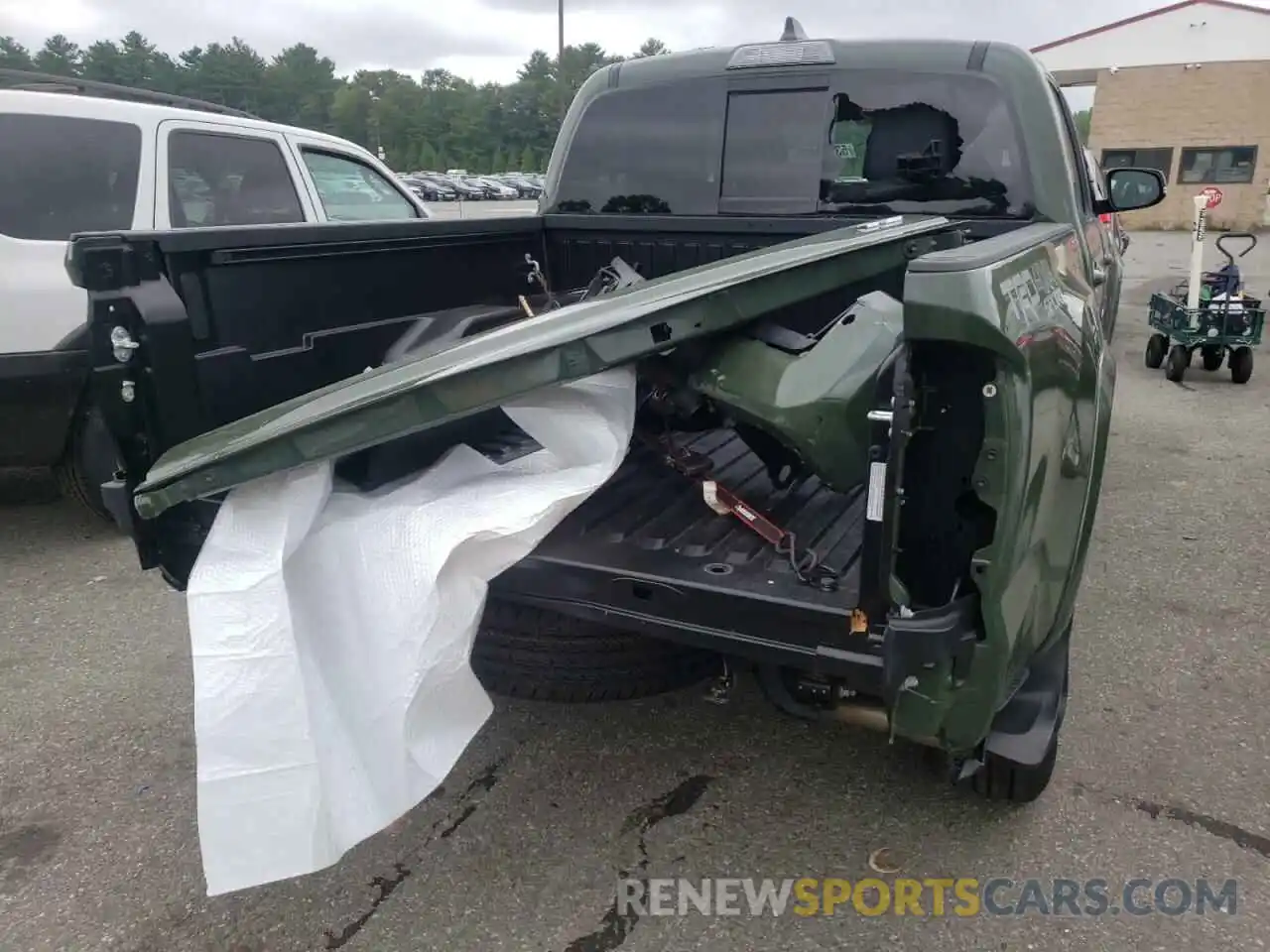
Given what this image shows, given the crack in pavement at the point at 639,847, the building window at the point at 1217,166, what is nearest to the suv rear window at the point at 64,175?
the crack in pavement at the point at 639,847

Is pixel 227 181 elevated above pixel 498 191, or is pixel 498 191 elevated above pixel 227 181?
pixel 498 191

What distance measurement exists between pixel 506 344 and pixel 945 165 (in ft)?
6.95

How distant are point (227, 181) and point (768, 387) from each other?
457 centimetres

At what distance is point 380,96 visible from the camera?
95438mm

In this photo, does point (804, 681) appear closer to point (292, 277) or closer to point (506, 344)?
point (506, 344)

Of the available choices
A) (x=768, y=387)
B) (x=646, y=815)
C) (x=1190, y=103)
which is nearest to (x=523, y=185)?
(x=1190, y=103)

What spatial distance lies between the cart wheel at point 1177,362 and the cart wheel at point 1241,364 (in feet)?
1.14

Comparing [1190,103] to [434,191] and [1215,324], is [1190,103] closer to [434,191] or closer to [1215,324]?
[1215,324]

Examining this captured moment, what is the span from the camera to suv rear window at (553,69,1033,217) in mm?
3391

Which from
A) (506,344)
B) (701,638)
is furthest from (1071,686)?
(506,344)

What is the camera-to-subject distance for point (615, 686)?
272 cm

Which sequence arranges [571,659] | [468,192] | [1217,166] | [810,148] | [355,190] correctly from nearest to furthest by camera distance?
[571,659]
[810,148]
[355,190]
[1217,166]
[468,192]

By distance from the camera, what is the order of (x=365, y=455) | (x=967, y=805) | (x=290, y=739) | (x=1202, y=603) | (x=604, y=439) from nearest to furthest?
1. (x=290, y=739)
2. (x=604, y=439)
3. (x=365, y=455)
4. (x=967, y=805)
5. (x=1202, y=603)

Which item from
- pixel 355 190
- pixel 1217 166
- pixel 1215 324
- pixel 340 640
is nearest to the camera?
pixel 340 640
